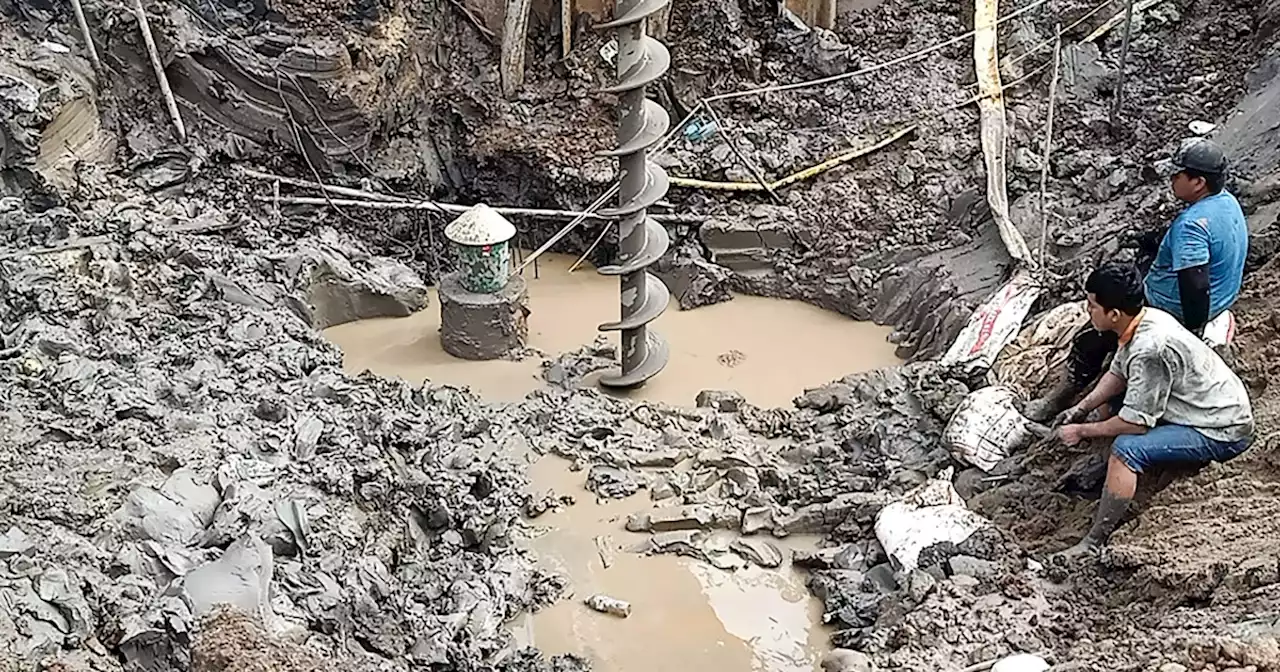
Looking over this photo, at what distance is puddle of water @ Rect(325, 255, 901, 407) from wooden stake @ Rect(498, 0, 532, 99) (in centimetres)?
161

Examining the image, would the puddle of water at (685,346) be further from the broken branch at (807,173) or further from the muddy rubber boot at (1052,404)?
the muddy rubber boot at (1052,404)

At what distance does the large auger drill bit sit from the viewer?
6.37 metres

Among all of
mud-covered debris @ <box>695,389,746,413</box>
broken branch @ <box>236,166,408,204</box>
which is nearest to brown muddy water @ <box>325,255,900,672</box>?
mud-covered debris @ <box>695,389,746,413</box>

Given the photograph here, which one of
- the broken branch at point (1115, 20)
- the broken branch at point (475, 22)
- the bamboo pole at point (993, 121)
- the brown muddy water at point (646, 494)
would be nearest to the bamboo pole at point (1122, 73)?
the broken branch at point (1115, 20)

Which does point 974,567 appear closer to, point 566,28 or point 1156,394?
point 1156,394

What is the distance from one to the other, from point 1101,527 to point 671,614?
1.85 m

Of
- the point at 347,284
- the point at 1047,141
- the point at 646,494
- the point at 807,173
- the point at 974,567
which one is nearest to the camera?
the point at 974,567

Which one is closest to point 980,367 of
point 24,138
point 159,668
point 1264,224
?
point 1264,224

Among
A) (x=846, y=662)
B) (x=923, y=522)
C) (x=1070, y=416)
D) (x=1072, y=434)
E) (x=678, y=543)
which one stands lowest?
(x=678, y=543)

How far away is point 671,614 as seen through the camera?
5.17 meters

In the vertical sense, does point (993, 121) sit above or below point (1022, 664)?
above

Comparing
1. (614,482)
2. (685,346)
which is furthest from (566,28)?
(614,482)

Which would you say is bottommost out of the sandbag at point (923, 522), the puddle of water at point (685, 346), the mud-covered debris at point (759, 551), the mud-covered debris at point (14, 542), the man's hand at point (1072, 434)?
the puddle of water at point (685, 346)

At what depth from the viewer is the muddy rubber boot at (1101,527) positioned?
4.34 metres
